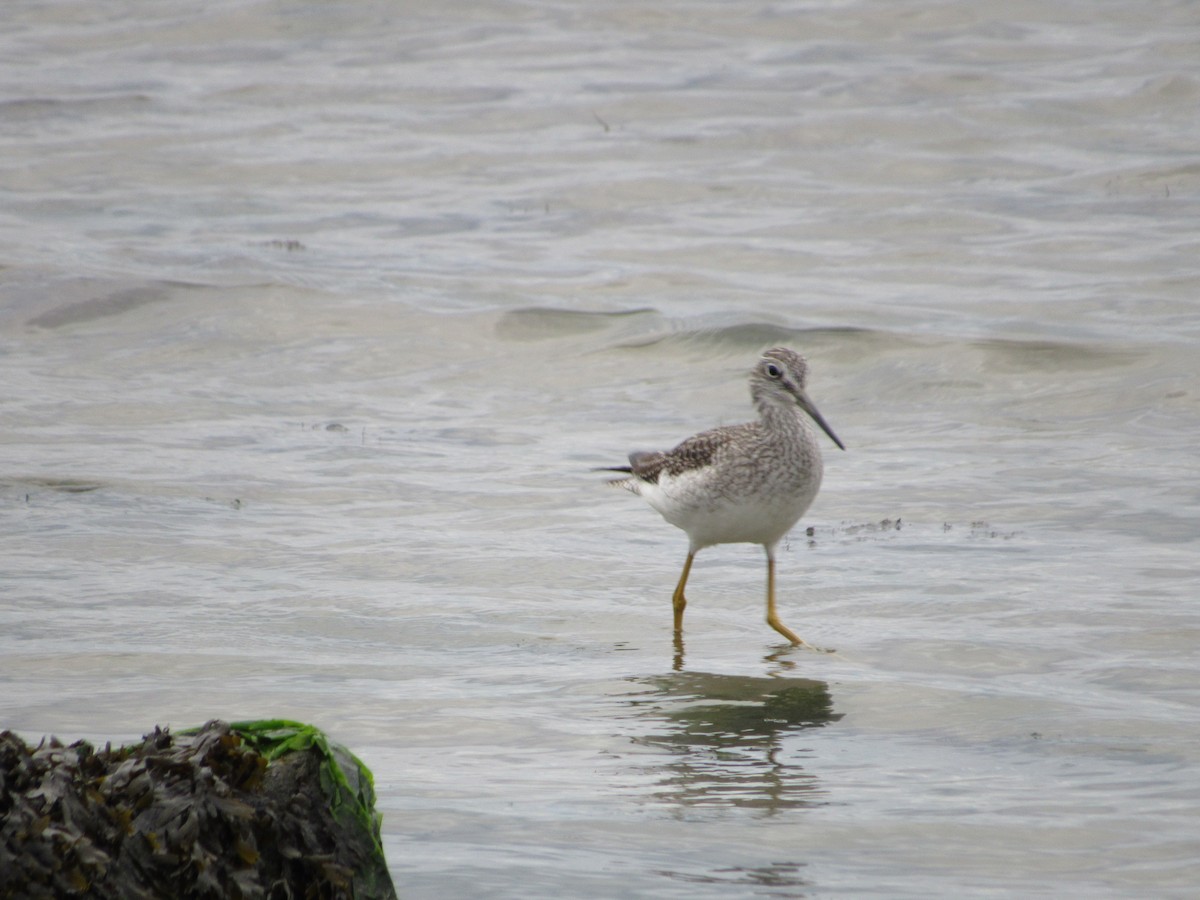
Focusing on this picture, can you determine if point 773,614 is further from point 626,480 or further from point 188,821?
point 188,821

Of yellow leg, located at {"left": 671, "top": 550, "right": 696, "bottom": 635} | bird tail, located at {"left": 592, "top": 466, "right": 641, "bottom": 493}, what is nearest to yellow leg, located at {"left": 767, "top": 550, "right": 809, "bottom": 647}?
yellow leg, located at {"left": 671, "top": 550, "right": 696, "bottom": 635}

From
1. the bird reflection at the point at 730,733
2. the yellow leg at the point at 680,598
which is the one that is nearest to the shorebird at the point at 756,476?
the yellow leg at the point at 680,598

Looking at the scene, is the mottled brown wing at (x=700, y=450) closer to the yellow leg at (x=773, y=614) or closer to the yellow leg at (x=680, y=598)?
the yellow leg at (x=680, y=598)

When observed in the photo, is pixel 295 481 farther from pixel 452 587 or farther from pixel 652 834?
pixel 652 834

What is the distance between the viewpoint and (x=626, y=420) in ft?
39.5

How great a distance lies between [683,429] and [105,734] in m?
6.53

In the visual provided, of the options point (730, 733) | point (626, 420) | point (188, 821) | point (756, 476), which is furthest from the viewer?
point (626, 420)

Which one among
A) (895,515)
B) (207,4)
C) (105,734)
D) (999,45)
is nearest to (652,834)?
(105,734)

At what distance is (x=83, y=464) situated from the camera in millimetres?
10250

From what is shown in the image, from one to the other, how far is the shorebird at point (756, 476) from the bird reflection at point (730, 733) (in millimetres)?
937

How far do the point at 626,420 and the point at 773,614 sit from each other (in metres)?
4.31

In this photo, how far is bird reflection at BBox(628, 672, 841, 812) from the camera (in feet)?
18.0

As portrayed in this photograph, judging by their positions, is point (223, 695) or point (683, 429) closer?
point (223, 695)

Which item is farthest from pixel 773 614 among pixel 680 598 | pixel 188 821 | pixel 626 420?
pixel 188 821
